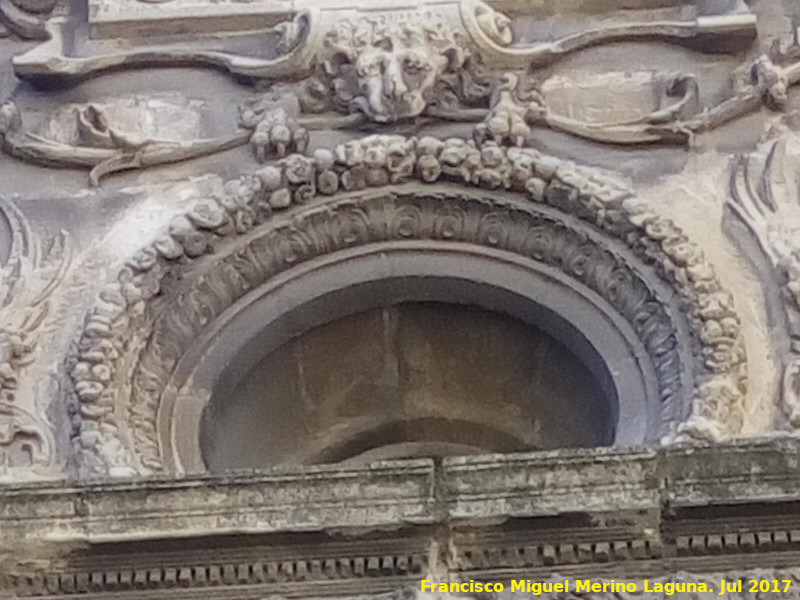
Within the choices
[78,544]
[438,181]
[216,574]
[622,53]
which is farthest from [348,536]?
[622,53]

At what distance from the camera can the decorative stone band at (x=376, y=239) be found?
709 cm

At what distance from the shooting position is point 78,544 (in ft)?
20.2

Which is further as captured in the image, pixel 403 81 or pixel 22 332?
pixel 403 81

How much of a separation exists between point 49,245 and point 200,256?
23.1 inches

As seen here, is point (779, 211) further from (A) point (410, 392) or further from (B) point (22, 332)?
(B) point (22, 332)

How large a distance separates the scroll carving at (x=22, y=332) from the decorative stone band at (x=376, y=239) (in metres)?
0.18

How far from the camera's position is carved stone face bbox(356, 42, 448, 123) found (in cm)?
805

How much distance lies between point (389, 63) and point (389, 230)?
0.70 meters

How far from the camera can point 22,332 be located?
749 centimetres

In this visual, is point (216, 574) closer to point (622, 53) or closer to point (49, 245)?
point (49, 245)

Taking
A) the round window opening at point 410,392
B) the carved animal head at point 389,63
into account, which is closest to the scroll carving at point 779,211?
the round window opening at point 410,392

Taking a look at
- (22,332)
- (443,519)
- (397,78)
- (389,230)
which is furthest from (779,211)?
(22,332)

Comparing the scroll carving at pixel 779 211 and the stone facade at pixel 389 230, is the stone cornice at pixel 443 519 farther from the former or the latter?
the scroll carving at pixel 779 211

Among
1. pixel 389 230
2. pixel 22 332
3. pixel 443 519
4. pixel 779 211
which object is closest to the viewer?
pixel 443 519
